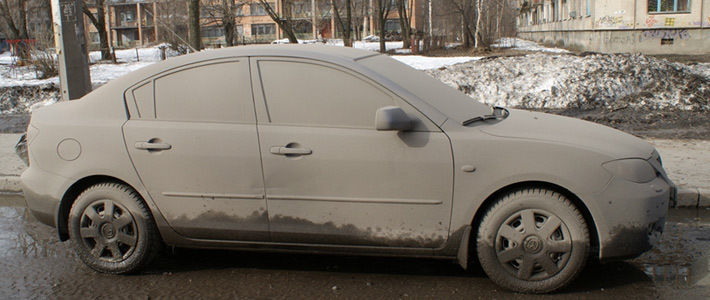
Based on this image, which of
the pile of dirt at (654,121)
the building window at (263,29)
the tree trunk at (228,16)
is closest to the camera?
the pile of dirt at (654,121)

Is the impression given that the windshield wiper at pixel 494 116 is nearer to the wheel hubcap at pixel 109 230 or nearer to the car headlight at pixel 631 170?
the car headlight at pixel 631 170

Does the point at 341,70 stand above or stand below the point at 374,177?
above

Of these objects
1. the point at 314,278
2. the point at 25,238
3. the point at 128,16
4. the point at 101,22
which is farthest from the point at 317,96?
the point at 128,16

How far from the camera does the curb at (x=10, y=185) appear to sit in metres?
7.57

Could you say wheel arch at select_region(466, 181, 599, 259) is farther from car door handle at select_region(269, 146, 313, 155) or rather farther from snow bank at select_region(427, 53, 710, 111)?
snow bank at select_region(427, 53, 710, 111)

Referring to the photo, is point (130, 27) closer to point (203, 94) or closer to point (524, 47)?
point (524, 47)

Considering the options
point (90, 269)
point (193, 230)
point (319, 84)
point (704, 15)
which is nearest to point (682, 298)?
point (319, 84)

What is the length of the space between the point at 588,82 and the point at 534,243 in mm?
9310

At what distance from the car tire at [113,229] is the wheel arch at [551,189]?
2216 mm

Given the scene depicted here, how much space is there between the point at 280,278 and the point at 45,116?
6.86 feet

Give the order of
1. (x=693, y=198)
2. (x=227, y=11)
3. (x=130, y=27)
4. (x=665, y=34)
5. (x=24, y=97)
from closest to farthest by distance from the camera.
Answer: (x=693, y=198) → (x=24, y=97) → (x=665, y=34) → (x=227, y=11) → (x=130, y=27)

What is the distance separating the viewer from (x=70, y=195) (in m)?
4.68

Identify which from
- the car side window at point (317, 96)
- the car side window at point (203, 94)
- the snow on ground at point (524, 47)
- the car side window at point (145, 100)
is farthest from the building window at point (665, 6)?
the car side window at point (145, 100)

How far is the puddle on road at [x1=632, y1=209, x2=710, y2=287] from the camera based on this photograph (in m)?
4.46
